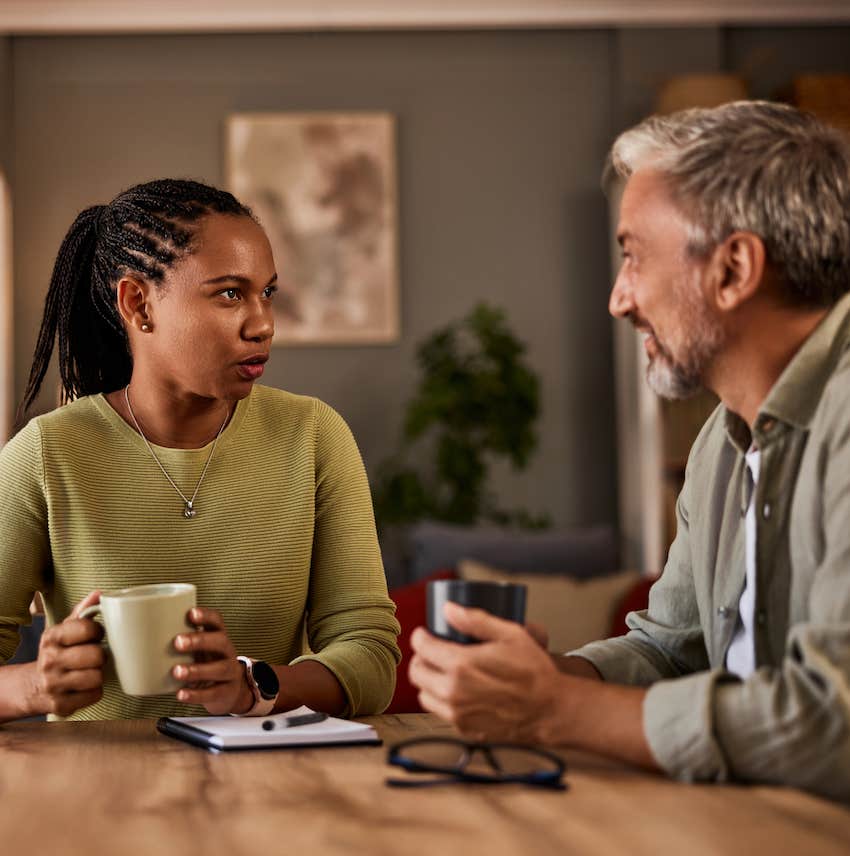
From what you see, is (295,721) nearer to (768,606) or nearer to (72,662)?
(72,662)

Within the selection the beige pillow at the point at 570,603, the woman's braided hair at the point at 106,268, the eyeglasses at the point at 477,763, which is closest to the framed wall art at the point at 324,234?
the beige pillow at the point at 570,603

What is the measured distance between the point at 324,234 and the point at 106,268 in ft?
10.1

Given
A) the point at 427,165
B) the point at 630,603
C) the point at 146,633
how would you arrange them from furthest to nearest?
the point at 427,165
the point at 630,603
the point at 146,633

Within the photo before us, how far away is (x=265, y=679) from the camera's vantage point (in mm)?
1328

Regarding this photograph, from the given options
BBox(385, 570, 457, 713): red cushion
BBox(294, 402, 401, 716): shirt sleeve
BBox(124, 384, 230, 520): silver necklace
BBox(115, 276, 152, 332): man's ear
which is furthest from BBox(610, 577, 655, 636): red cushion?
BBox(115, 276, 152, 332): man's ear

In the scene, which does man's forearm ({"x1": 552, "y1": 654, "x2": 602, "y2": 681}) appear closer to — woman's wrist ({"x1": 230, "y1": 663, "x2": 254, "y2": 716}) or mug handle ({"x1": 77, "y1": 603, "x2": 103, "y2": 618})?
woman's wrist ({"x1": 230, "y1": 663, "x2": 254, "y2": 716})

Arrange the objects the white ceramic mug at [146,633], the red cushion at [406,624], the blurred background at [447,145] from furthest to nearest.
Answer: the blurred background at [447,145]
the red cushion at [406,624]
the white ceramic mug at [146,633]

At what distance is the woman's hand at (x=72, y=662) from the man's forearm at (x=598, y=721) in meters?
0.49

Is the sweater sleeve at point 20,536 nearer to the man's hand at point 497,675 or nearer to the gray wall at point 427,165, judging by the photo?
the man's hand at point 497,675

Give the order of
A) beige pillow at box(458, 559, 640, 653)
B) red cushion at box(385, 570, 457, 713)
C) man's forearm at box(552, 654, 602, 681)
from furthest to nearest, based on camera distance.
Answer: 1. beige pillow at box(458, 559, 640, 653)
2. red cushion at box(385, 570, 457, 713)
3. man's forearm at box(552, 654, 602, 681)

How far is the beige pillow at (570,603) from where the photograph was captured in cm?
346

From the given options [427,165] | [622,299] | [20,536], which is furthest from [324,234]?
[622,299]

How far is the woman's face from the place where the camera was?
5.24 ft

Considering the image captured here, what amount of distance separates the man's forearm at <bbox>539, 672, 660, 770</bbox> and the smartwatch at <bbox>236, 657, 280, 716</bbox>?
0.42 metres
